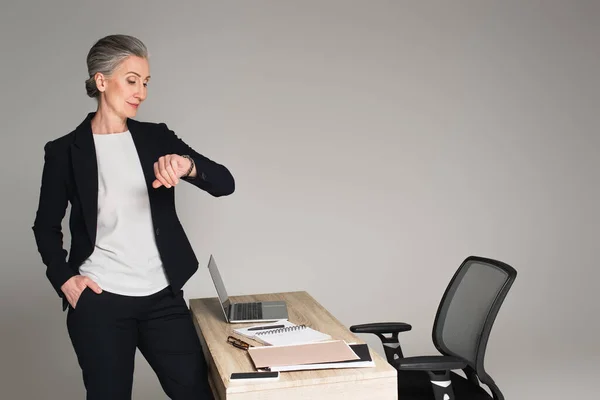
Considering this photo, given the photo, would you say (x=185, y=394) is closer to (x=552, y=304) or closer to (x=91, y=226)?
(x=91, y=226)

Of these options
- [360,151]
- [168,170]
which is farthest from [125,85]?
[360,151]

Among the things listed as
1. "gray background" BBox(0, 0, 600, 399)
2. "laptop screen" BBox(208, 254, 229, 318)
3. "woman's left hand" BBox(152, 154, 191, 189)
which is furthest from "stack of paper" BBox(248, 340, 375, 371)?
"gray background" BBox(0, 0, 600, 399)

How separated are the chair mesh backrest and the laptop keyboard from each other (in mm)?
833

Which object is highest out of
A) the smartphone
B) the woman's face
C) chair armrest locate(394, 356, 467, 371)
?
the woman's face

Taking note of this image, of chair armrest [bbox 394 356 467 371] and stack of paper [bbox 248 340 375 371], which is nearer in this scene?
stack of paper [bbox 248 340 375 371]

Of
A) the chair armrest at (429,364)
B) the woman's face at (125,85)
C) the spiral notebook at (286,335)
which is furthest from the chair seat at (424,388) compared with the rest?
the woman's face at (125,85)

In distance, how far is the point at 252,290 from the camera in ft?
16.9

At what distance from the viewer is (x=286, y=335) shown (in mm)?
2768

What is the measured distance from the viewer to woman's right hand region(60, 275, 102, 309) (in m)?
2.54

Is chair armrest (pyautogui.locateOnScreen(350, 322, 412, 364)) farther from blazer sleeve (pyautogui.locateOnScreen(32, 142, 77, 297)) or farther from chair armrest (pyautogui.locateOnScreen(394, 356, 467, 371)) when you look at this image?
blazer sleeve (pyautogui.locateOnScreen(32, 142, 77, 297))

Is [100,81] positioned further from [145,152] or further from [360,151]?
[360,151]

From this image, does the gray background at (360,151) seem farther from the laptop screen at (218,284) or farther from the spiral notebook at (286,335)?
the spiral notebook at (286,335)

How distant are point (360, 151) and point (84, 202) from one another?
2.95 meters

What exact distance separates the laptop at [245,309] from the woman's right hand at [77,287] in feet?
1.97
